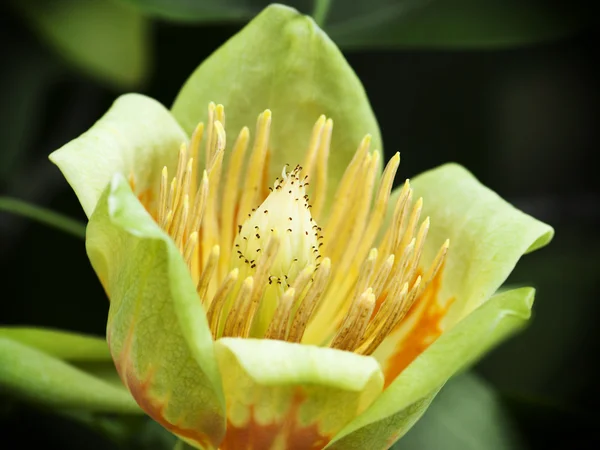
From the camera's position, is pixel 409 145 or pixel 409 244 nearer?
pixel 409 244

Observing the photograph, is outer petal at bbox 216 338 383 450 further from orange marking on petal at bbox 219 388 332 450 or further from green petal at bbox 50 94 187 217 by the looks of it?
green petal at bbox 50 94 187 217

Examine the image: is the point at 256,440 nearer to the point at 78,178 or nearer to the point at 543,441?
the point at 78,178

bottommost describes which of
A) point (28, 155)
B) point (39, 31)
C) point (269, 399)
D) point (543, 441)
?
point (543, 441)

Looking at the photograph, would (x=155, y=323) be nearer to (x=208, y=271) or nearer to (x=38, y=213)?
(x=208, y=271)

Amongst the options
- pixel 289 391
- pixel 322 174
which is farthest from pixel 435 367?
pixel 322 174

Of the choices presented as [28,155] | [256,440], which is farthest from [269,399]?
[28,155]

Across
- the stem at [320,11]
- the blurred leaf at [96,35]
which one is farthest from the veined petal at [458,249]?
the blurred leaf at [96,35]
